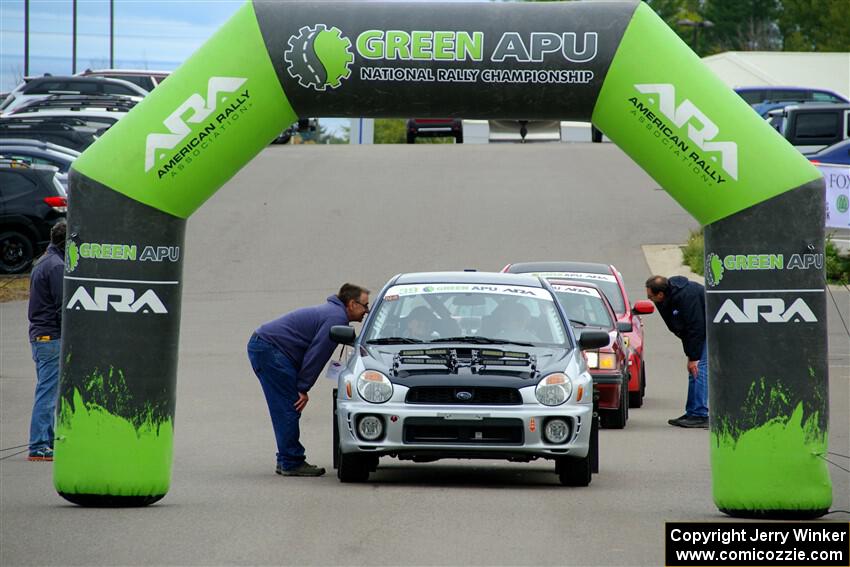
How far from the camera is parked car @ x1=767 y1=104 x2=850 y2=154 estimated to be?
107 ft

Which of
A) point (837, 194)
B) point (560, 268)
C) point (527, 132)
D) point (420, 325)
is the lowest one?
point (420, 325)

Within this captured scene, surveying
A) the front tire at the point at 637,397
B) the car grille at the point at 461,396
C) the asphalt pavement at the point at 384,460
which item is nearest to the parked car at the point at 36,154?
the asphalt pavement at the point at 384,460

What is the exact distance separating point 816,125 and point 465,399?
23.8 meters

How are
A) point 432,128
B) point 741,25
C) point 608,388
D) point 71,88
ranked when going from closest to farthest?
1. point 608,388
2. point 71,88
3. point 432,128
4. point 741,25

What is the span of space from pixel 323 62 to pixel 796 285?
3.56 metres

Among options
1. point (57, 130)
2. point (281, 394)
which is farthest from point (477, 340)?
point (57, 130)

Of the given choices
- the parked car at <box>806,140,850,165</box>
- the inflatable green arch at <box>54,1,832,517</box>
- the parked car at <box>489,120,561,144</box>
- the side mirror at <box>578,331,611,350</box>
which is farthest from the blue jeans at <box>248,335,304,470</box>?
the parked car at <box>489,120,561,144</box>

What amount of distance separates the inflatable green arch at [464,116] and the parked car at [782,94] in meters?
34.7

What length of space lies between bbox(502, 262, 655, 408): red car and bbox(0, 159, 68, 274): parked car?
10.7 m

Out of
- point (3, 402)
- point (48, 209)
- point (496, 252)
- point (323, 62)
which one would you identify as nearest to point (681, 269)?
point (496, 252)

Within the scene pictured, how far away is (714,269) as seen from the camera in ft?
33.1

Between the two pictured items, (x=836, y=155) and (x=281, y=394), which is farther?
(x=836, y=155)

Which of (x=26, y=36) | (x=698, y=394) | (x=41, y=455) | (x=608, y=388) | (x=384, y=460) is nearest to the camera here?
(x=41, y=455)

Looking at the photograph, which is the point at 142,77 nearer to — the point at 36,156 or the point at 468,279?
the point at 36,156
